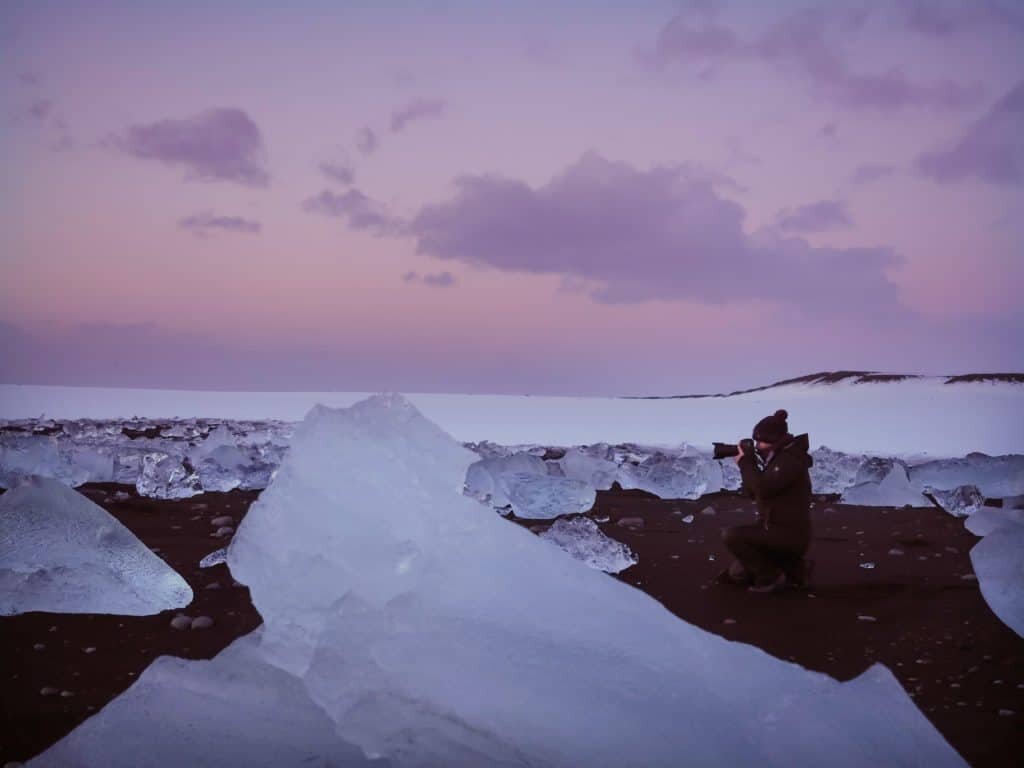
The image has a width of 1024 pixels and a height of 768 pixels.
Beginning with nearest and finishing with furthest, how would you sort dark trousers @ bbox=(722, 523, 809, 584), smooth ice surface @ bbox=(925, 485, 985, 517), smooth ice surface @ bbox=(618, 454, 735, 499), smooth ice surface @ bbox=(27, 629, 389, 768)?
1. smooth ice surface @ bbox=(27, 629, 389, 768)
2. dark trousers @ bbox=(722, 523, 809, 584)
3. smooth ice surface @ bbox=(925, 485, 985, 517)
4. smooth ice surface @ bbox=(618, 454, 735, 499)

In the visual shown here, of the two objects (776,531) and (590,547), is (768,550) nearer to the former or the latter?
(776,531)

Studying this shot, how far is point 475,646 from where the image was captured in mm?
1969

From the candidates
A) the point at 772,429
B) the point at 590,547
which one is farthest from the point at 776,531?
the point at 590,547

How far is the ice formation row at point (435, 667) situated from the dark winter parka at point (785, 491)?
2.19 metres

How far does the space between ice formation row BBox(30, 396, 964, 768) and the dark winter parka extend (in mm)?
2186

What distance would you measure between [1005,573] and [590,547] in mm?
1940

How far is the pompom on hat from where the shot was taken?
4.46m

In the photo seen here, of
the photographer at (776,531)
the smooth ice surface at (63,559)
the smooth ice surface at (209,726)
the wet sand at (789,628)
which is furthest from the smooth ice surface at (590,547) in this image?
the smooth ice surface at (209,726)

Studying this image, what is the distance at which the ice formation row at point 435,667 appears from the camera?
72.7 inches

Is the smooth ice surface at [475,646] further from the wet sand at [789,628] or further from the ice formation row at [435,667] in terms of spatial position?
the wet sand at [789,628]

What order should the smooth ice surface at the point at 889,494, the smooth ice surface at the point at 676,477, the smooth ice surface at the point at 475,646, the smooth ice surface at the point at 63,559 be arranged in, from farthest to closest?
the smooth ice surface at the point at 676,477, the smooth ice surface at the point at 889,494, the smooth ice surface at the point at 63,559, the smooth ice surface at the point at 475,646

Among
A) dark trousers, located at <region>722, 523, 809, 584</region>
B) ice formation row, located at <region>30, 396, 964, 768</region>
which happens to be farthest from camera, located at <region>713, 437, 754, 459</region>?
ice formation row, located at <region>30, 396, 964, 768</region>

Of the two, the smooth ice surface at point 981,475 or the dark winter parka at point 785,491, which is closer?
the dark winter parka at point 785,491

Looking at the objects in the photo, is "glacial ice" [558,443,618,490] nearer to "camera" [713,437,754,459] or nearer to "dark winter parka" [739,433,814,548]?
"camera" [713,437,754,459]
